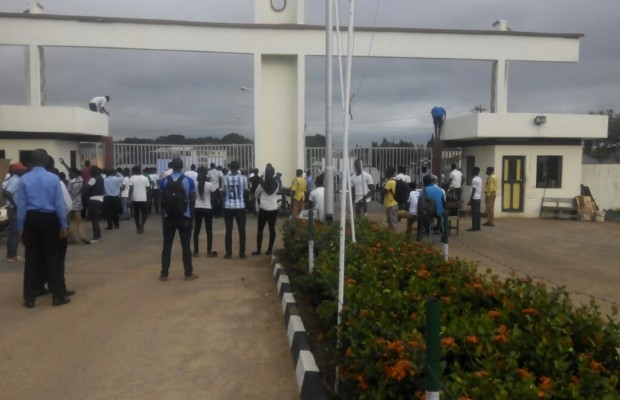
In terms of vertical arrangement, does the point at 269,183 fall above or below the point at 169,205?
above

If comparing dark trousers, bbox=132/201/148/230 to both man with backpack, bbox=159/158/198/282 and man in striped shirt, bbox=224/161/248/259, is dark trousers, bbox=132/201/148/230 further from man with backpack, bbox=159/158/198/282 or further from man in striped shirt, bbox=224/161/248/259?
man with backpack, bbox=159/158/198/282

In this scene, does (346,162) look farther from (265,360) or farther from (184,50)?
(184,50)

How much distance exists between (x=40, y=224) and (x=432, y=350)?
6.04 metres

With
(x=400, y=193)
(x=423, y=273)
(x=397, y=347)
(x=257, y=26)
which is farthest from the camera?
(x=257, y=26)

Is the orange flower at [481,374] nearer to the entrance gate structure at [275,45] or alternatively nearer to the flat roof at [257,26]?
the flat roof at [257,26]

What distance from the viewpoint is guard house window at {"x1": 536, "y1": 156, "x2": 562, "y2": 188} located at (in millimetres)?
19820

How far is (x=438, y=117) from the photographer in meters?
22.1

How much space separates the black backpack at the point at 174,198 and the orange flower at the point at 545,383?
258 inches

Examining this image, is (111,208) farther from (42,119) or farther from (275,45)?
(275,45)

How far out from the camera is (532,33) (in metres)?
20.0

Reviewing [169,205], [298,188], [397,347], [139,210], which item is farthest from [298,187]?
[397,347]

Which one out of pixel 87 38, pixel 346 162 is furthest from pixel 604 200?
pixel 346 162

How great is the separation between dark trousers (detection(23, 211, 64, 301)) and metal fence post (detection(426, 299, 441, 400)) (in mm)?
6013

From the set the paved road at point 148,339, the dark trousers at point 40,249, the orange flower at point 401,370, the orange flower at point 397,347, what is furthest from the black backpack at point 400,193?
the orange flower at point 401,370
